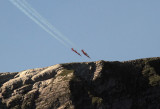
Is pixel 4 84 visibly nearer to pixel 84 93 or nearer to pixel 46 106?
pixel 46 106

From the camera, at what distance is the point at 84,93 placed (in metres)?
131

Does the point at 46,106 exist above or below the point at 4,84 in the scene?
below

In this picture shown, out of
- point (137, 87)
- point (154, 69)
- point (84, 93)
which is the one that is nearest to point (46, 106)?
point (84, 93)

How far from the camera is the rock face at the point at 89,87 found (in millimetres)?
128250

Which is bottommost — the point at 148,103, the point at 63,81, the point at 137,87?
the point at 148,103

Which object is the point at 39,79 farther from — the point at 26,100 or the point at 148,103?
the point at 148,103

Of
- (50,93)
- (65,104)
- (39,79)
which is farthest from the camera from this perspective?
(39,79)

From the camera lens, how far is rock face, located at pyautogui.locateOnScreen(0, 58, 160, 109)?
5049 inches

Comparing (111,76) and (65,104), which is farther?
(111,76)

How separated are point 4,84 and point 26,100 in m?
23.3

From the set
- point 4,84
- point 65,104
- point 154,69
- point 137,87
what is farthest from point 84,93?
point 4,84

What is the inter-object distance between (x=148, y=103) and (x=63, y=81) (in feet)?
131

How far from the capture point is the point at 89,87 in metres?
134

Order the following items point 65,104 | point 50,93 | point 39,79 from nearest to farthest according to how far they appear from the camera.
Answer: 1. point 65,104
2. point 50,93
3. point 39,79
